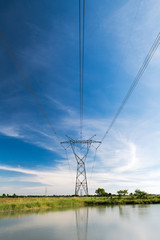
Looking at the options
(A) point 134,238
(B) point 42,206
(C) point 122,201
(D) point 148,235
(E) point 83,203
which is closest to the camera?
(A) point 134,238

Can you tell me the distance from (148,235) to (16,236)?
313 inches

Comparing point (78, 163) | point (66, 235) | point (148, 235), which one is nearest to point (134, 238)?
point (148, 235)

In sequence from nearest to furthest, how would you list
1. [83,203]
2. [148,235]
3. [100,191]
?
1. [148,235]
2. [83,203]
3. [100,191]

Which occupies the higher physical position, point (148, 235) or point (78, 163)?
point (78, 163)

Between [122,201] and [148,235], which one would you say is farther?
[122,201]

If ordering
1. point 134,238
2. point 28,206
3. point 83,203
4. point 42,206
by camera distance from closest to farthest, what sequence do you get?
point 134,238 < point 28,206 < point 42,206 < point 83,203

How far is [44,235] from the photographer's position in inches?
396

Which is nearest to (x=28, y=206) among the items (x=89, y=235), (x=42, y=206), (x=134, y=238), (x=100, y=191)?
(x=42, y=206)

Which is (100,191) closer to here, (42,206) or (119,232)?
(42,206)

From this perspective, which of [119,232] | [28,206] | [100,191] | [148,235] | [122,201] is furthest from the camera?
[100,191]

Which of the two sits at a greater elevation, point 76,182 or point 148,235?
point 76,182

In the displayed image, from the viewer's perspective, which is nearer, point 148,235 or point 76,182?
point 148,235

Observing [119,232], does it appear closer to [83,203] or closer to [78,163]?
[83,203]

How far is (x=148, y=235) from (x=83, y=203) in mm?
23721
